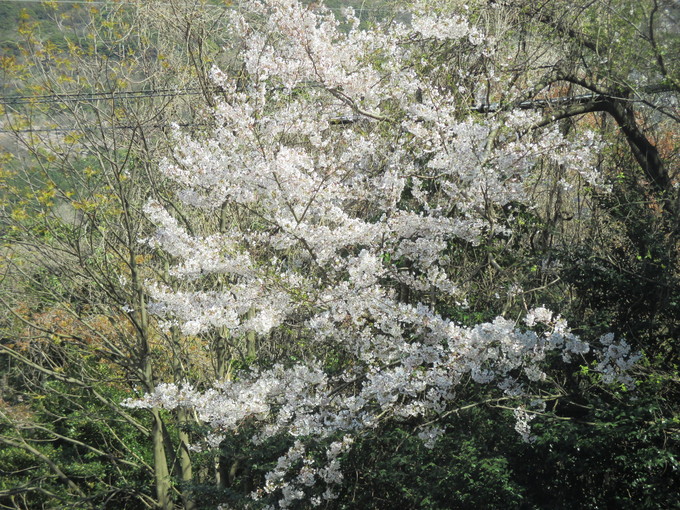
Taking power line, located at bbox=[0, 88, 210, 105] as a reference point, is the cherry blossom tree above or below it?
below

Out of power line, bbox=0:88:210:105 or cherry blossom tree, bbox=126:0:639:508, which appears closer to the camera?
cherry blossom tree, bbox=126:0:639:508

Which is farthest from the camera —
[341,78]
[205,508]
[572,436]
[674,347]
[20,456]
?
[20,456]

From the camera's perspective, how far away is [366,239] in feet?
15.8

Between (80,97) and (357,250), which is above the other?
(80,97)

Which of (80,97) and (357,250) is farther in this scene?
(80,97)

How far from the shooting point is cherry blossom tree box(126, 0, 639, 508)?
4.37m

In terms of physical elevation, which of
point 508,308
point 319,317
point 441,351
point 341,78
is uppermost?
point 341,78

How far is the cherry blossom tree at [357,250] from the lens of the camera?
437 centimetres

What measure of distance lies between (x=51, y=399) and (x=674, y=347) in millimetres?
7614

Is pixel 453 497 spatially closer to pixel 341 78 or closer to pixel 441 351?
pixel 441 351

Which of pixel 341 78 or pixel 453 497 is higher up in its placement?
pixel 341 78

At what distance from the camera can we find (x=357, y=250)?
5.55 meters

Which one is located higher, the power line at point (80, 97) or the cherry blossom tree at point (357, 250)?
the power line at point (80, 97)

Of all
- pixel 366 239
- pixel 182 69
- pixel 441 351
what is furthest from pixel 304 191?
pixel 182 69
